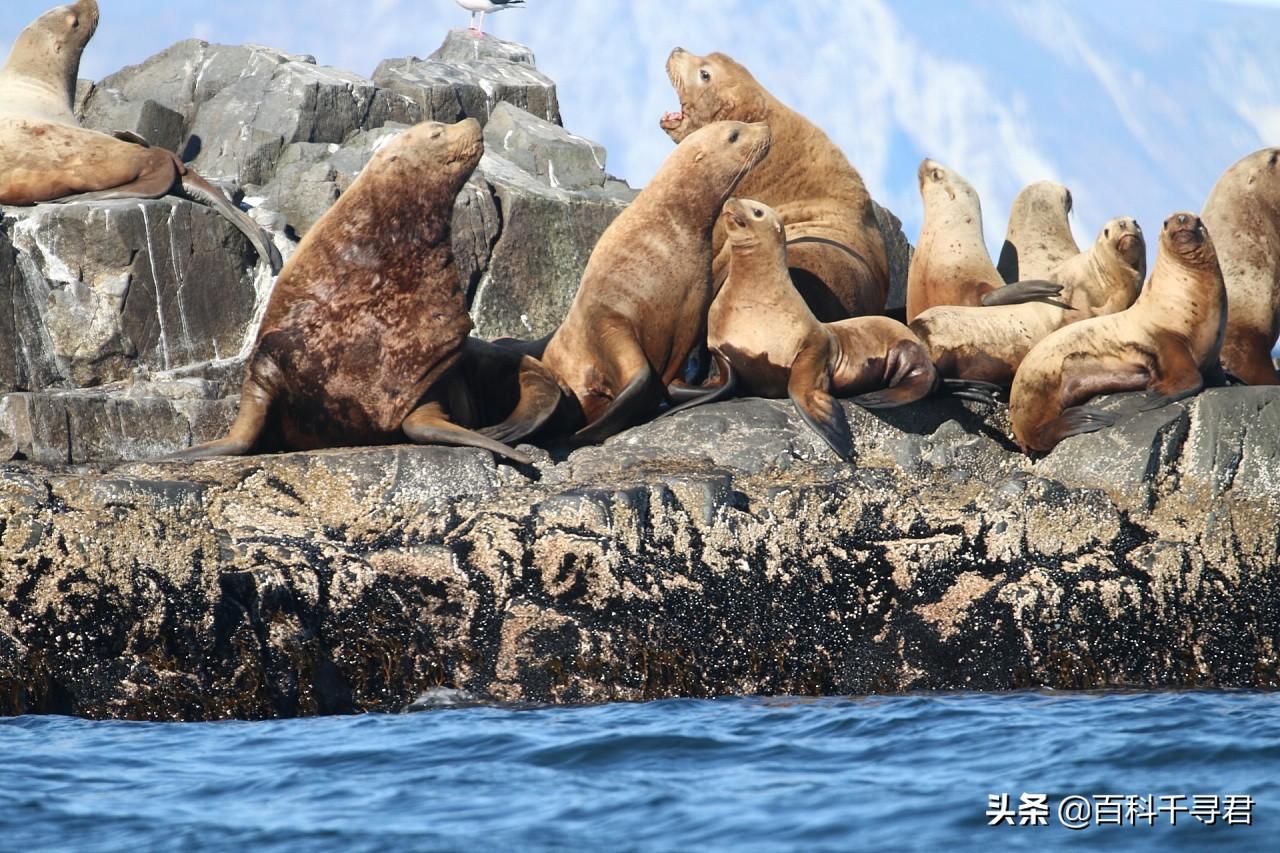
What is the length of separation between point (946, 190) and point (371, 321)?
4.62 metres

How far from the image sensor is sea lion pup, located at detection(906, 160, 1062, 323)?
10.0 metres

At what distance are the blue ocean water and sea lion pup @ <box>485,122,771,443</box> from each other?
2.14 metres

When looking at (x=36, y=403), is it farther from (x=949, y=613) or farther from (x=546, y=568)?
(x=949, y=613)

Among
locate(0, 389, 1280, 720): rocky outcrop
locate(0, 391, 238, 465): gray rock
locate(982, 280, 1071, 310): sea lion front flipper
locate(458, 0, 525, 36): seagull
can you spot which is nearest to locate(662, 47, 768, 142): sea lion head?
locate(982, 280, 1071, 310): sea lion front flipper

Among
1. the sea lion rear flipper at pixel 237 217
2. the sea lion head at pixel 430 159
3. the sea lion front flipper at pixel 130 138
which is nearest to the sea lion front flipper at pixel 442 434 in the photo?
the sea lion head at pixel 430 159

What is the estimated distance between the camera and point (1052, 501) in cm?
625

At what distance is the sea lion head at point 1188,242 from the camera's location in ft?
25.2

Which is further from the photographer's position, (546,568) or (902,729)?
(546,568)

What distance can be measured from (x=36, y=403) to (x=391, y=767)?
4.88 metres

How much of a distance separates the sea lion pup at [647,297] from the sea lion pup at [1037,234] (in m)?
2.57

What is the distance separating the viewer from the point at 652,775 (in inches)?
179

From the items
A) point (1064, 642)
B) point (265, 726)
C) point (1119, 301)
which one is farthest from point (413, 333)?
point (1119, 301)

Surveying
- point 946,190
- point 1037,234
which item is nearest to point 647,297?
point 946,190

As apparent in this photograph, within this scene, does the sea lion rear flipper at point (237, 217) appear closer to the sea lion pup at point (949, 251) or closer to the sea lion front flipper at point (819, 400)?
the sea lion pup at point (949, 251)
